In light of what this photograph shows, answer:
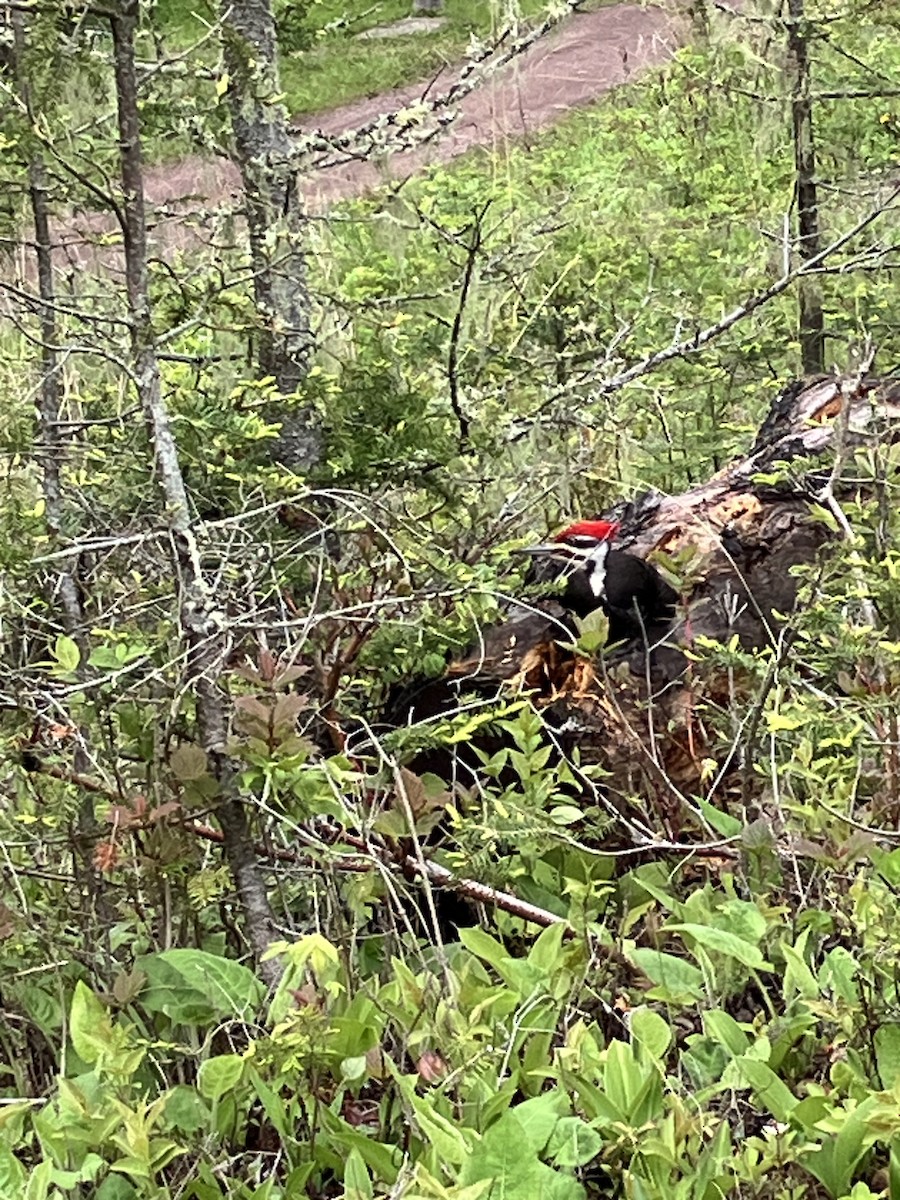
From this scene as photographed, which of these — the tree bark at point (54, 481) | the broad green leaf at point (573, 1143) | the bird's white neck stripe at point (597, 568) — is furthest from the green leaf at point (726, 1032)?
the bird's white neck stripe at point (597, 568)

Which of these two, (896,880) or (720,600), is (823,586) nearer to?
(720,600)

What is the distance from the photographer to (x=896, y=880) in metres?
2.28

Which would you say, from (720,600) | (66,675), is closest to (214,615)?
(66,675)

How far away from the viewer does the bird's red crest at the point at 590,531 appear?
357 centimetres

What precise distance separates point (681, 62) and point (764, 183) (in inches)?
136

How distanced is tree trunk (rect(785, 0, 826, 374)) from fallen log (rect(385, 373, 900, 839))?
143 cm

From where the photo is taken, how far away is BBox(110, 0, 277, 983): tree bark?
2141mm

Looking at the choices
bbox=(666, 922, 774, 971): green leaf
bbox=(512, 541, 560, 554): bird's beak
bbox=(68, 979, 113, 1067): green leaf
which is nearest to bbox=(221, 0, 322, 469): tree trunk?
bbox=(512, 541, 560, 554): bird's beak

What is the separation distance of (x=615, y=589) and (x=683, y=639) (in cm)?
22

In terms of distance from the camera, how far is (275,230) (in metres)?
3.05

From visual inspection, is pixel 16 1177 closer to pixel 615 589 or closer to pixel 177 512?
pixel 177 512

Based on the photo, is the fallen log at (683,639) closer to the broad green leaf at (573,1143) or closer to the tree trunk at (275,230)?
the tree trunk at (275,230)

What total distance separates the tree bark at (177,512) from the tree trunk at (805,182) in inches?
132

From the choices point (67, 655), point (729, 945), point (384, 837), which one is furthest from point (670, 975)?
point (67, 655)
